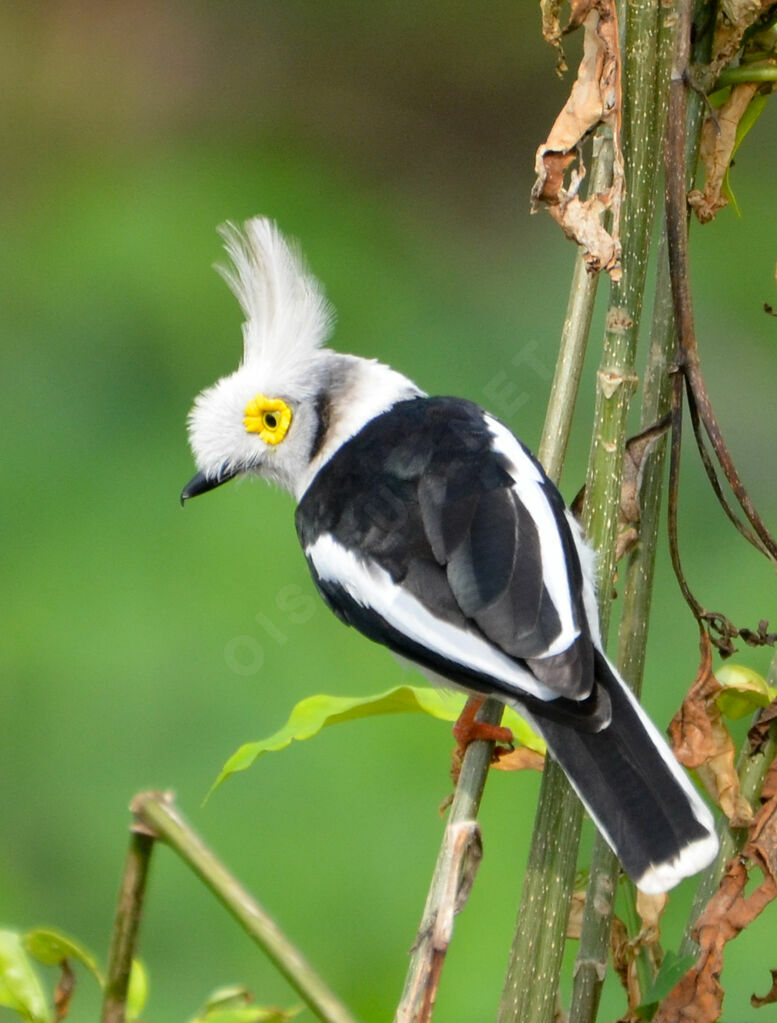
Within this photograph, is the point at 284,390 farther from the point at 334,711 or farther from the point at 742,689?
the point at 742,689

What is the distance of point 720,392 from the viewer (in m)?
5.87

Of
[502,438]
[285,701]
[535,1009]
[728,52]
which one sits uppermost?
[728,52]

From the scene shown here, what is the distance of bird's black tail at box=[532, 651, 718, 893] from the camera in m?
1.56

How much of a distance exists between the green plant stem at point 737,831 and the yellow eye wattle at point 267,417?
53.1 inches

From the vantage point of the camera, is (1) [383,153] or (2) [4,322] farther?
(1) [383,153]

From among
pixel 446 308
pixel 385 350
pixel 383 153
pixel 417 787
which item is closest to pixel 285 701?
pixel 417 787

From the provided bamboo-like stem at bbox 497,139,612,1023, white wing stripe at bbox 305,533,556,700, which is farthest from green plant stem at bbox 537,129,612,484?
white wing stripe at bbox 305,533,556,700

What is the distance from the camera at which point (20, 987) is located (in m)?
1.34

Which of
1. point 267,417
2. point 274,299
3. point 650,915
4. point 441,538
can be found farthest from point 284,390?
point 650,915

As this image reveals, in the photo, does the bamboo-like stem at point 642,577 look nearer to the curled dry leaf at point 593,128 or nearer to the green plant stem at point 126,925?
the curled dry leaf at point 593,128

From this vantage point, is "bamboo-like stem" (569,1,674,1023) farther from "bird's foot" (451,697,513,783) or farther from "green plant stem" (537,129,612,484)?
"bird's foot" (451,697,513,783)

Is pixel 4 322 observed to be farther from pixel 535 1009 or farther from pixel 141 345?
pixel 535 1009

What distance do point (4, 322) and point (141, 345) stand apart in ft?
2.89

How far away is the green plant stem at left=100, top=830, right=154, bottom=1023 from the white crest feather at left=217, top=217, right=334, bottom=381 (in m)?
1.58
